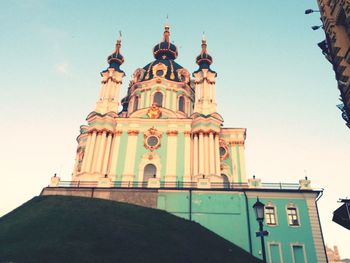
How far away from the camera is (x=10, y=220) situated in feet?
87.9

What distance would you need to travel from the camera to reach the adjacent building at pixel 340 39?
15.2 metres

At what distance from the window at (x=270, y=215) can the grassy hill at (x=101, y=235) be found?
4366mm

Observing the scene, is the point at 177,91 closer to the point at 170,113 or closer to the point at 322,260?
the point at 170,113

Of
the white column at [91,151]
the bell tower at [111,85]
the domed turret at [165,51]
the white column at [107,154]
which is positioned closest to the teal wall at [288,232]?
the white column at [107,154]

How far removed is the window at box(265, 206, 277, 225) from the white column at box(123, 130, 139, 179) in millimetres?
14930

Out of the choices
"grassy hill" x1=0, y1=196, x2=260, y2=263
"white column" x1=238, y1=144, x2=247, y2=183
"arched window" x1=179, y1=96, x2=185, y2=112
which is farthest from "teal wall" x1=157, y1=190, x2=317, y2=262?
"arched window" x1=179, y1=96, x2=185, y2=112

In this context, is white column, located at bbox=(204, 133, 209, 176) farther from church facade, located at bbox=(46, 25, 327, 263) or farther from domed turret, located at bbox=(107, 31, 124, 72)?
domed turret, located at bbox=(107, 31, 124, 72)

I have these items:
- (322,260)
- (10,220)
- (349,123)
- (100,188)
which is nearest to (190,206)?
(100,188)

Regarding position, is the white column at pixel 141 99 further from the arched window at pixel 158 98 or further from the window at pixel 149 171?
the window at pixel 149 171

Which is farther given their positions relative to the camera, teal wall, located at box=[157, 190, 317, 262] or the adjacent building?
teal wall, located at box=[157, 190, 317, 262]

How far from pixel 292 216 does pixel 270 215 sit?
1909 mm

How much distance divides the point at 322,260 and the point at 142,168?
19925 millimetres

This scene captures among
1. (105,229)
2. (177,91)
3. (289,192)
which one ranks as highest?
(177,91)

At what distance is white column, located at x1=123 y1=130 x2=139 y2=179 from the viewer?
123 feet
